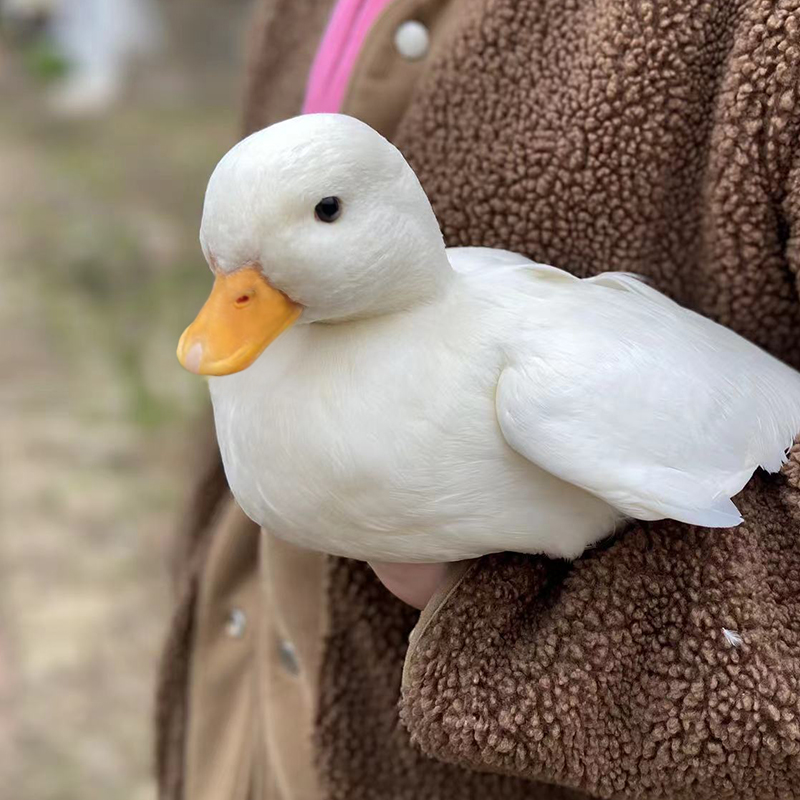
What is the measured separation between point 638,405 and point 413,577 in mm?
156

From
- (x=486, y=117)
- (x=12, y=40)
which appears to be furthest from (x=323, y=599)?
(x=12, y=40)

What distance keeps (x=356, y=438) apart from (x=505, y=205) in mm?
201

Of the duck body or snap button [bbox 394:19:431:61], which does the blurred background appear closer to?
snap button [bbox 394:19:431:61]

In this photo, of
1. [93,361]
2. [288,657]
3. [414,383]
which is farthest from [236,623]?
[93,361]

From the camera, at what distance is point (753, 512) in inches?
19.4

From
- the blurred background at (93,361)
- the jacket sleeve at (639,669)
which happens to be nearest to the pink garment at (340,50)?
the blurred background at (93,361)

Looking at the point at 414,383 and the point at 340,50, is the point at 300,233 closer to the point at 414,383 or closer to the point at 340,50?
the point at 414,383

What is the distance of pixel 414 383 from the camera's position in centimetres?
43

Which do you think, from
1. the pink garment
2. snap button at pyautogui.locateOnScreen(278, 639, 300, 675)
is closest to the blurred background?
the pink garment

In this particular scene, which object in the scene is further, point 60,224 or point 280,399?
point 60,224

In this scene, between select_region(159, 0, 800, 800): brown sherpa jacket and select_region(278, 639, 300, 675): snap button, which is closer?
select_region(159, 0, 800, 800): brown sherpa jacket

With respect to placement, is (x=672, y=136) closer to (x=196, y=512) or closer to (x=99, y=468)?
(x=196, y=512)

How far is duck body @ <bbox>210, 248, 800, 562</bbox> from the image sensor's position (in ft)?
1.40

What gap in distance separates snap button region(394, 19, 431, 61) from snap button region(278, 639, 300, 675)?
1.22 feet
